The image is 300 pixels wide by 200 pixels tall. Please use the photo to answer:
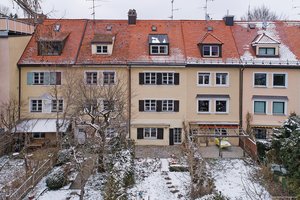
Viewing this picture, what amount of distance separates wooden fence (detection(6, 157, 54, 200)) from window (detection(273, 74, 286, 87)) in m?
21.7

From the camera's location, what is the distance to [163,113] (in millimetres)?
38656

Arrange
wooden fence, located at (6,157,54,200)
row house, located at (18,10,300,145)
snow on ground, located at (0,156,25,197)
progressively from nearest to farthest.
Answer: wooden fence, located at (6,157,54,200), snow on ground, located at (0,156,25,197), row house, located at (18,10,300,145)

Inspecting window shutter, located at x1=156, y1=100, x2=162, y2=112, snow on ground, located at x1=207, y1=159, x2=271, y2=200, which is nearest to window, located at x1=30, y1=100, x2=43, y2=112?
window shutter, located at x1=156, y1=100, x2=162, y2=112

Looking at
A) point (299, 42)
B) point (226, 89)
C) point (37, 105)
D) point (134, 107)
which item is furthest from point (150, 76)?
point (299, 42)

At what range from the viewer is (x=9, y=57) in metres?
36.3

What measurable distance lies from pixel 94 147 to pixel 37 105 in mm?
12014

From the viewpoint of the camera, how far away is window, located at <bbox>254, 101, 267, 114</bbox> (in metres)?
38.7

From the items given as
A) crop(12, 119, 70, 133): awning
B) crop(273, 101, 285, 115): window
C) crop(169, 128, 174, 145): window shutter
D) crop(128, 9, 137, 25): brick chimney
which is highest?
crop(128, 9, 137, 25): brick chimney

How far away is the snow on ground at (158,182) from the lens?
24.3 m

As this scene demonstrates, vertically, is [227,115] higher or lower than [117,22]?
lower

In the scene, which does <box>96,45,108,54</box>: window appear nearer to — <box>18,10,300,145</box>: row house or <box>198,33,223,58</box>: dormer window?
<box>18,10,300,145</box>: row house

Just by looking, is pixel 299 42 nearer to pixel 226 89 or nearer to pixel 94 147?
pixel 226 89

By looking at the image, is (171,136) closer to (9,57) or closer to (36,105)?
(36,105)

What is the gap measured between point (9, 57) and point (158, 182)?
18.6 metres
